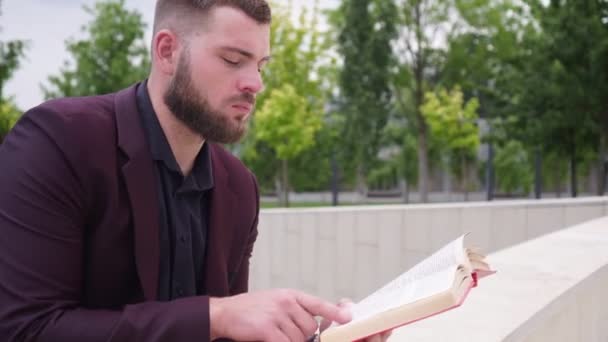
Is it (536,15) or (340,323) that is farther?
(536,15)

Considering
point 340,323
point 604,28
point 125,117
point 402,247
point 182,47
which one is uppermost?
point 604,28

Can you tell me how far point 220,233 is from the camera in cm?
196

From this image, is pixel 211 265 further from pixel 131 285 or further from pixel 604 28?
pixel 604 28

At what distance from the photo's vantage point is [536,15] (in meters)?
21.2

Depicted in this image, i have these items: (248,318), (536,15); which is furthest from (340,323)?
(536,15)

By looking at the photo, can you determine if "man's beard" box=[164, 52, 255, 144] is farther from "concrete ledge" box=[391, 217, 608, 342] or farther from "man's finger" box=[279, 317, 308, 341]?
"concrete ledge" box=[391, 217, 608, 342]

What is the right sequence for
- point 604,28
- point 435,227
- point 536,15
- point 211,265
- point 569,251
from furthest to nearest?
point 536,15, point 604,28, point 435,227, point 569,251, point 211,265

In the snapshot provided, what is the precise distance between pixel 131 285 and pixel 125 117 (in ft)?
1.50

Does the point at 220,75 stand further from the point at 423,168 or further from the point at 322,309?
the point at 423,168

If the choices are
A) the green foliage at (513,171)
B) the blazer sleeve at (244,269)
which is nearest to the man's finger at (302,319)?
the blazer sleeve at (244,269)

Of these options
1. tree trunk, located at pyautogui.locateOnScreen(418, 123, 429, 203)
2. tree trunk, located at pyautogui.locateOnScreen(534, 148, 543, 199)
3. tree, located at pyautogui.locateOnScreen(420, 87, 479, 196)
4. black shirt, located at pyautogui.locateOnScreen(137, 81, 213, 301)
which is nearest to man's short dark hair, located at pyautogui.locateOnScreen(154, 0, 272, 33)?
black shirt, located at pyautogui.locateOnScreen(137, 81, 213, 301)

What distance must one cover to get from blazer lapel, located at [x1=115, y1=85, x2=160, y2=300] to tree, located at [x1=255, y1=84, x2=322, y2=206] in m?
21.9

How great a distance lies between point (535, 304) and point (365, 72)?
26894 mm

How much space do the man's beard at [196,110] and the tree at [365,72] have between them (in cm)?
2692
